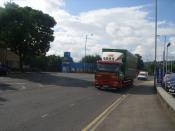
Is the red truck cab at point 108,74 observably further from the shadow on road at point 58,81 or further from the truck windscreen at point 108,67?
the shadow on road at point 58,81

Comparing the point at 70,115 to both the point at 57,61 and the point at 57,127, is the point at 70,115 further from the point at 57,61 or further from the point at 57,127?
the point at 57,61

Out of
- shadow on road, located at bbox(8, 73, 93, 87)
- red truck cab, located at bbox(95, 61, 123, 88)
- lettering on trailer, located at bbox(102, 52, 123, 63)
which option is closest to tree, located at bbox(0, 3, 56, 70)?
shadow on road, located at bbox(8, 73, 93, 87)

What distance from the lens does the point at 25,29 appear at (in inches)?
2741

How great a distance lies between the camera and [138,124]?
1491cm

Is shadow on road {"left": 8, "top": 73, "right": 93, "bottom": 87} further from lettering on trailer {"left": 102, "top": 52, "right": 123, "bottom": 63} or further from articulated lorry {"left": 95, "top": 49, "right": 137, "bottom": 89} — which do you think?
lettering on trailer {"left": 102, "top": 52, "right": 123, "bottom": 63}

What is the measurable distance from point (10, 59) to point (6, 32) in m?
31.0

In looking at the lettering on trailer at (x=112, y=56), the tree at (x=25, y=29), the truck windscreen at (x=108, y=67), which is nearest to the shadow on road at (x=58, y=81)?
the truck windscreen at (x=108, y=67)

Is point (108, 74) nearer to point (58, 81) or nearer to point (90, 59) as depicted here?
point (58, 81)

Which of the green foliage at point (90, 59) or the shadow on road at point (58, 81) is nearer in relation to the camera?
the shadow on road at point (58, 81)

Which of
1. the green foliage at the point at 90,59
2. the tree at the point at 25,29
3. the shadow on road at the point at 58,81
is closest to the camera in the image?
the shadow on road at the point at 58,81

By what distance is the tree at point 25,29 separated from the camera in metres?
67.7

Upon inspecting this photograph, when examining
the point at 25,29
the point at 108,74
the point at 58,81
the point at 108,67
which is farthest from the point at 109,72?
the point at 25,29

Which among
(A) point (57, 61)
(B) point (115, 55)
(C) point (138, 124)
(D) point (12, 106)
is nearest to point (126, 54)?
(B) point (115, 55)

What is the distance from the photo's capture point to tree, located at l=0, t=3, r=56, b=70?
6769 cm
